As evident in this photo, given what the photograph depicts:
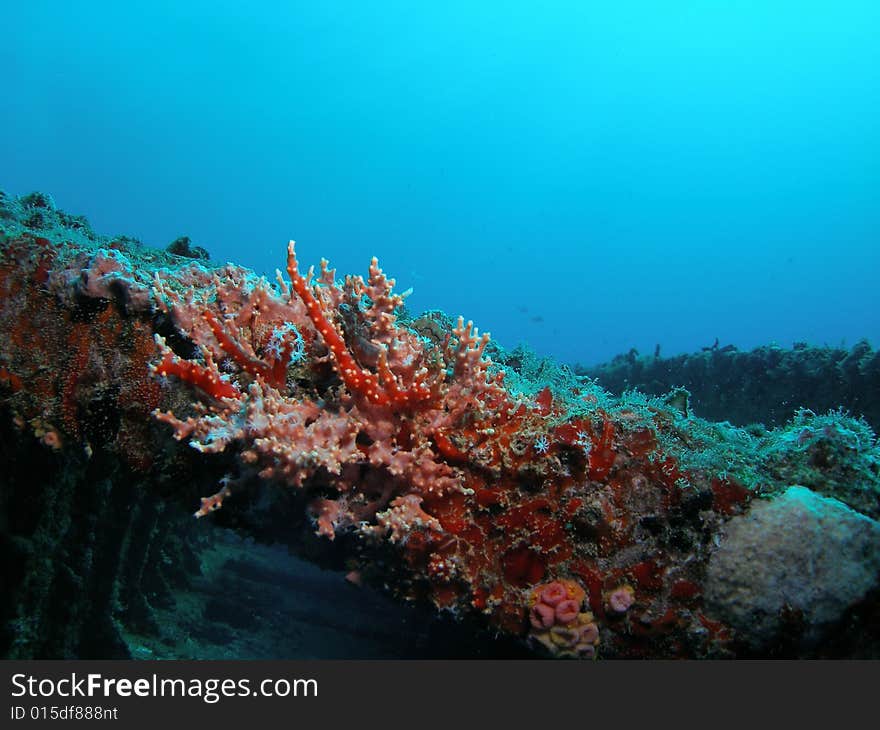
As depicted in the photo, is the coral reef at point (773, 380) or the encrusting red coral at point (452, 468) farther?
the coral reef at point (773, 380)

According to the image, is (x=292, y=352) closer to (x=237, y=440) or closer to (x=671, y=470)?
(x=237, y=440)

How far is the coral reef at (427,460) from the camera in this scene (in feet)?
9.27

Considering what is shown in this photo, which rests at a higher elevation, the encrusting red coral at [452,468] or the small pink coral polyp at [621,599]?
the encrusting red coral at [452,468]

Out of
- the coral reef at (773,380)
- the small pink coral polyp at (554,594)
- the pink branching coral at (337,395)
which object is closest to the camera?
the pink branching coral at (337,395)

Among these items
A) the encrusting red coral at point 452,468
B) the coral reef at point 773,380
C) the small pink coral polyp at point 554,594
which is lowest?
the small pink coral polyp at point 554,594

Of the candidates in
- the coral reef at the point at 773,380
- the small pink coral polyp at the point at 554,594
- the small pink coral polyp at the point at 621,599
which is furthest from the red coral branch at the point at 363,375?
the coral reef at the point at 773,380

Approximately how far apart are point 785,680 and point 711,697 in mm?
427

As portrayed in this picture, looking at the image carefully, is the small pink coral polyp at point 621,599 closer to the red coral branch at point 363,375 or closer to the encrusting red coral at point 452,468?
the encrusting red coral at point 452,468

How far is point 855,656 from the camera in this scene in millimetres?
2811

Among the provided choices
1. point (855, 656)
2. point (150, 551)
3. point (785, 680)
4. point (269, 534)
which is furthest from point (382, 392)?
point (150, 551)

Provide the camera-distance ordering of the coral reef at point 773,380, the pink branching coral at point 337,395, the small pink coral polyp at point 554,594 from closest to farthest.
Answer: the pink branching coral at point 337,395 < the small pink coral polyp at point 554,594 < the coral reef at point 773,380

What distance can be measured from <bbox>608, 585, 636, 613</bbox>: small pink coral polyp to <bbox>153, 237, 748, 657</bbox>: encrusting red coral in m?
0.02

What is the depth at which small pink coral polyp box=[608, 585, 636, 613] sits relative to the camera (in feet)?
9.51

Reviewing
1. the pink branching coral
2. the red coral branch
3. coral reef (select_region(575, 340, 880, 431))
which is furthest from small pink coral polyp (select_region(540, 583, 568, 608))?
coral reef (select_region(575, 340, 880, 431))
